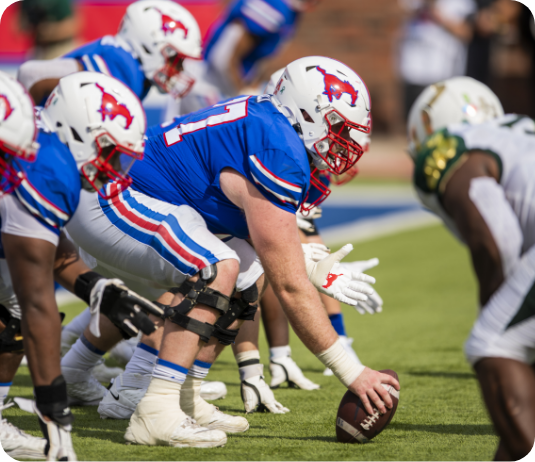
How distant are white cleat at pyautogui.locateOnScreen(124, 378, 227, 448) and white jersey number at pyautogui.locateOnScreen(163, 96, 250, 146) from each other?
1.12 meters

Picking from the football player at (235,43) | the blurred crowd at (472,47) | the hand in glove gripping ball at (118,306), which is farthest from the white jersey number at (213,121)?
the blurred crowd at (472,47)

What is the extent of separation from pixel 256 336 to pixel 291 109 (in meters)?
1.17

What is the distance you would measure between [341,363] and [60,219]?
4.06 feet

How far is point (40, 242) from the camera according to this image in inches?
106

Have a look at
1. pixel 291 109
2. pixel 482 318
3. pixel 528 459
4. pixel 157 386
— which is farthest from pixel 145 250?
pixel 528 459

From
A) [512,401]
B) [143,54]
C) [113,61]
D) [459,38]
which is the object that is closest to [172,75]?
[143,54]

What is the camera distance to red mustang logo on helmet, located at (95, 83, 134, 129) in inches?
116

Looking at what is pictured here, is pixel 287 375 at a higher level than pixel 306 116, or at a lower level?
lower

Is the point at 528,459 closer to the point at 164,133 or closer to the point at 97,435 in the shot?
the point at 97,435

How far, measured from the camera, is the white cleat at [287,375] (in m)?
4.30

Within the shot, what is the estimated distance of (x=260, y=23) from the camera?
297 inches

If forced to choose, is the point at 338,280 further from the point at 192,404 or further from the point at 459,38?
the point at 459,38

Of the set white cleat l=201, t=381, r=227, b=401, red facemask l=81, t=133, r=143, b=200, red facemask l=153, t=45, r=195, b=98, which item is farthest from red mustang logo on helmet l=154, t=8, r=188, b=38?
white cleat l=201, t=381, r=227, b=401

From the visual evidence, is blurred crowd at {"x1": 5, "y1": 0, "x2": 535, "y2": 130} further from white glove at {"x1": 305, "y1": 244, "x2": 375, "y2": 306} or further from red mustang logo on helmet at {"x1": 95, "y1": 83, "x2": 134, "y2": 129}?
red mustang logo on helmet at {"x1": 95, "y1": 83, "x2": 134, "y2": 129}
